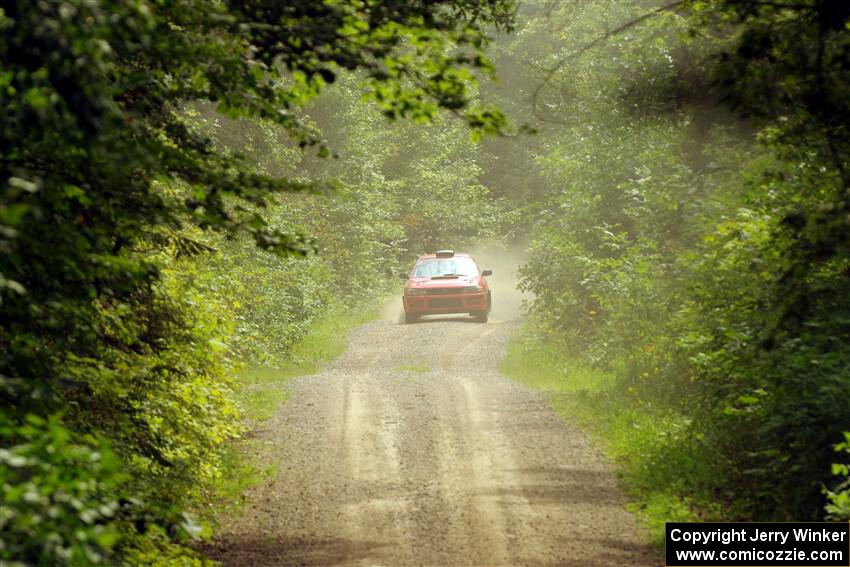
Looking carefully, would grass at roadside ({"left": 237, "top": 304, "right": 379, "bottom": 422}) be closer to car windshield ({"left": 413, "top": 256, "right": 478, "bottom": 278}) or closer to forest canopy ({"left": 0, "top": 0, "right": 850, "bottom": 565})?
forest canopy ({"left": 0, "top": 0, "right": 850, "bottom": 565})

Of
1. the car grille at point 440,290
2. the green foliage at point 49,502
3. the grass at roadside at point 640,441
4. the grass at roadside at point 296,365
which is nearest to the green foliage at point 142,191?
the green foliage at point 49,502

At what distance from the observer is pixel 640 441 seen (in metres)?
12.5

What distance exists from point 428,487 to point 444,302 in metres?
18.5

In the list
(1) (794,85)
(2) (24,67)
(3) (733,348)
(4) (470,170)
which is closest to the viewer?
(2) (24,67)

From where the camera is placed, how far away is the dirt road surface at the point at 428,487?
29.9 feet

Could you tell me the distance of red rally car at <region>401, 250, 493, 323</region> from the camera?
Result: 2952 centimetres

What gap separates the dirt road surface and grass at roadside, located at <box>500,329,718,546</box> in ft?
0.93

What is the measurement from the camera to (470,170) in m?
48.6

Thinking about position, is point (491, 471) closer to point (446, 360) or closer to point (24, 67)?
point (24, 67)

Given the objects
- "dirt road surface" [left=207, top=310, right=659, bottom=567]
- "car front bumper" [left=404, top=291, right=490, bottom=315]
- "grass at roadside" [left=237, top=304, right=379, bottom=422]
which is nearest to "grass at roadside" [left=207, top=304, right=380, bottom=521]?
"grass at roadside" [left=237, top=304, right=379, bottom=422]

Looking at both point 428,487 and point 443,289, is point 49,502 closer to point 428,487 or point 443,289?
point 428,487

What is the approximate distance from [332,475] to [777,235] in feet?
20.7

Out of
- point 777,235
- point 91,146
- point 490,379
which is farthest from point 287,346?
point 91,146

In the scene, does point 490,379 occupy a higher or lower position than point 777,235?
lower
